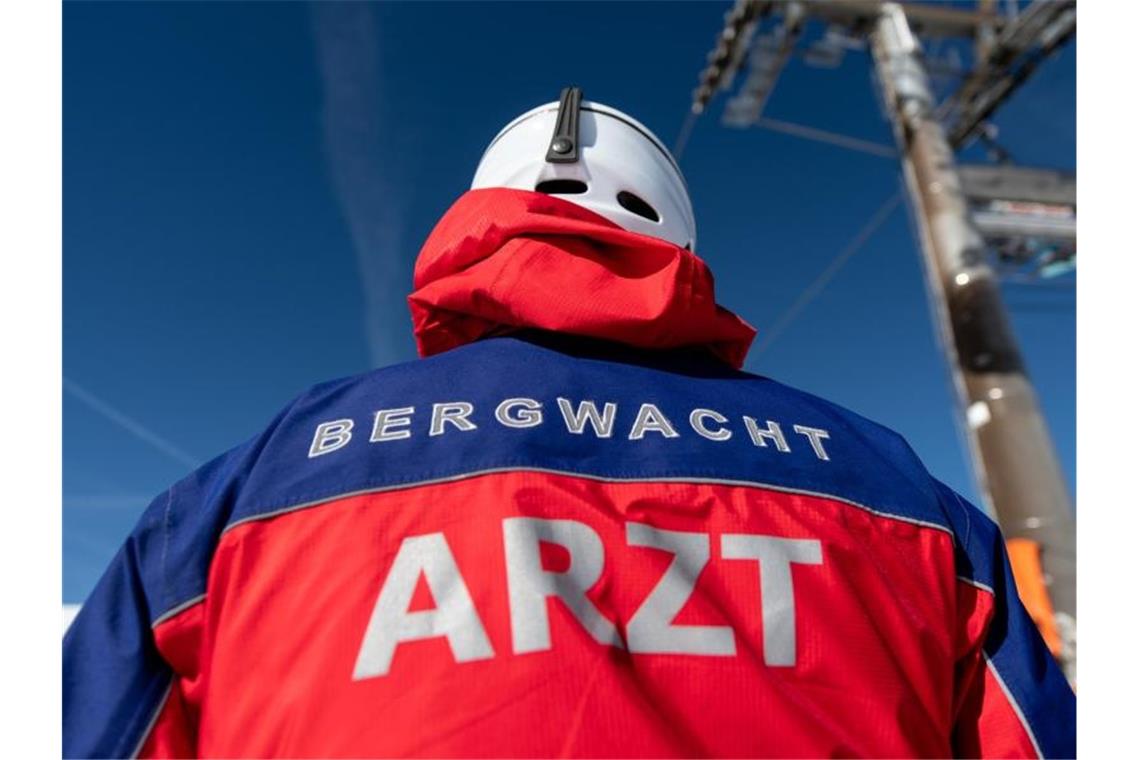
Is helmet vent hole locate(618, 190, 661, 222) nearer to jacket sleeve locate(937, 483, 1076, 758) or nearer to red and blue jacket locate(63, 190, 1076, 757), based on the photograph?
red and blue jacket locate(63, 190, 1076, 757)

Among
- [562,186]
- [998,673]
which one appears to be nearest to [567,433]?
[998,673]

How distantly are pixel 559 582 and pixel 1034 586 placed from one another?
3.91 meters

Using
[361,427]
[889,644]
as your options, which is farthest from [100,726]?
[889,644]

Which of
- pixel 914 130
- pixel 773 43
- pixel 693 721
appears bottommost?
pixel 693 721

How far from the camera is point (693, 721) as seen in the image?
0.75m

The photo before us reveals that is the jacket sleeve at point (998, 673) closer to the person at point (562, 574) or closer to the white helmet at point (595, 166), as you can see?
the person at point (562, 574)

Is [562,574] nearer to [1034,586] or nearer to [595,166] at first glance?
[595,166]

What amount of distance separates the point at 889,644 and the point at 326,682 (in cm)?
67

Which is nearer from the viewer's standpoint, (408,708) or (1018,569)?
(408,708)

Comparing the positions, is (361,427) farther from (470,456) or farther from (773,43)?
(773,43)

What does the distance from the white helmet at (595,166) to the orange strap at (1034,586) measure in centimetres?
307

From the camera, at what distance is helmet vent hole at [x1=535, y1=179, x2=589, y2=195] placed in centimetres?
157

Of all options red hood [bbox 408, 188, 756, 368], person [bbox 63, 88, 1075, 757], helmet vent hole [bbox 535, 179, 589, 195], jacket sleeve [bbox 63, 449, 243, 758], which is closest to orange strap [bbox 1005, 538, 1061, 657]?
person [bbox 63, 88, 1075, 757]

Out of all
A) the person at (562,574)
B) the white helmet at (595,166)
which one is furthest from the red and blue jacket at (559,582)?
the white helmet at (595,166)
